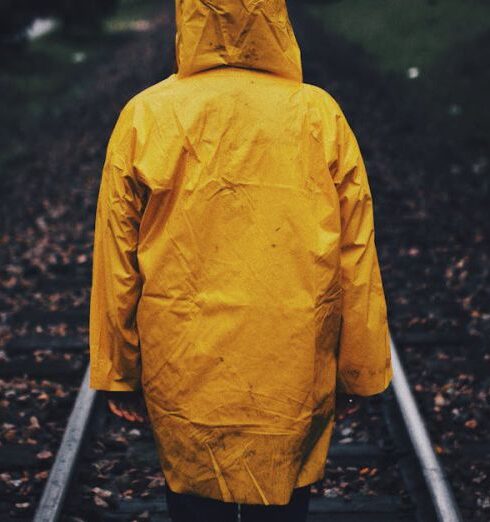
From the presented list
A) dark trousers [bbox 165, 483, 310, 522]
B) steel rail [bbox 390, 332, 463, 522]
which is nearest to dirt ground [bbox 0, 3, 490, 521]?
steel rail [bbox 390, 332, 463, 522]

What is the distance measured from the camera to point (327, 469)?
471cm

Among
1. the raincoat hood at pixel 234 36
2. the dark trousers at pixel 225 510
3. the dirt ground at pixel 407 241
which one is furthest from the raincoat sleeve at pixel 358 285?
the dirt ground at pixel 407 241

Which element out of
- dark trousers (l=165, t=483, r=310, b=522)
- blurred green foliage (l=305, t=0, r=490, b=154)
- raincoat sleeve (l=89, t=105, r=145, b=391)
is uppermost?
raincoat sleeve (l=89, t=105, r=145, b=391)

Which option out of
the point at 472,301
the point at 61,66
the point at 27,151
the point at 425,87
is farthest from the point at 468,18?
the point at 472,301

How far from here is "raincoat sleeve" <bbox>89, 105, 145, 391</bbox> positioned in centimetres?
277

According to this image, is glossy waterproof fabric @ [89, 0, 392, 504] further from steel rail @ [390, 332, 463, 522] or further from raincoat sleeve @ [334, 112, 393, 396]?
steel rail @ [390, 332, 463, 522]

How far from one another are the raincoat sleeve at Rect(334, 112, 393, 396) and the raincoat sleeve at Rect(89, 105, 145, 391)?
0.68m

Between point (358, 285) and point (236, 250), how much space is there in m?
0.45

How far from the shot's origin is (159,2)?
55.6m

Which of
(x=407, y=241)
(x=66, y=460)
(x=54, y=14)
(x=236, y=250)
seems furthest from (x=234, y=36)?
(x=54, y=14)

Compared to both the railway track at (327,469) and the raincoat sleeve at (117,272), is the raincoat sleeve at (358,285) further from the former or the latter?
the railway track at (327,469)

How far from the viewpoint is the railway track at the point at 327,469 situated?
13.9 feet

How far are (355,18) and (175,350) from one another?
3066 cm

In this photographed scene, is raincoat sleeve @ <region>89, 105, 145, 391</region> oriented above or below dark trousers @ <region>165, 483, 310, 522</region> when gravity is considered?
above
